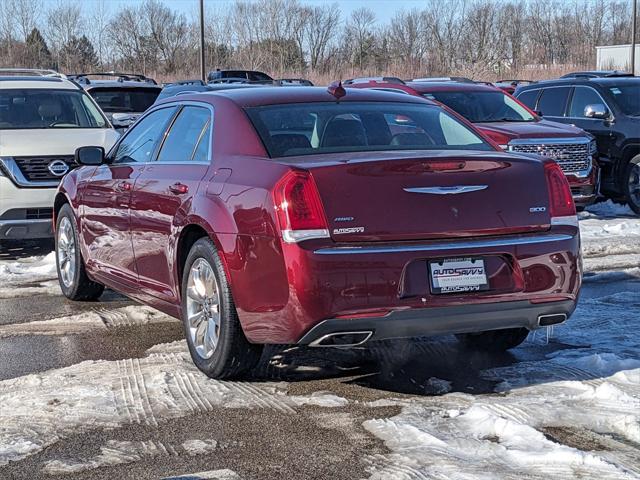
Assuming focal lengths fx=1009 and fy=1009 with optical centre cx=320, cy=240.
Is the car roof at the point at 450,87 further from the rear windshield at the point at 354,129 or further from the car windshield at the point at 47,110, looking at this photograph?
the rear windshield at the point at 354,129

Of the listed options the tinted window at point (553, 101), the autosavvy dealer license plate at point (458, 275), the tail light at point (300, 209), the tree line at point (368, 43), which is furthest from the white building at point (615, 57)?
the tail light at point (300, 209)

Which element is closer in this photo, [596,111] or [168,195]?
[168,195]

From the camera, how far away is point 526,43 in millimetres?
62719

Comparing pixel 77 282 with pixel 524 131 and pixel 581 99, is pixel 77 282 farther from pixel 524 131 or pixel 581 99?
pixel 581 99

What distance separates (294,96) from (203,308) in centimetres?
138

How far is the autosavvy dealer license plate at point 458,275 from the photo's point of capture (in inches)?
190

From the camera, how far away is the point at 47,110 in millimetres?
11641

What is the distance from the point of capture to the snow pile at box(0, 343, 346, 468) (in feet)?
15.3

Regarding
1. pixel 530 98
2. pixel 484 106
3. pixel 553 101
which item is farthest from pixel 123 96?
pixel 553 101

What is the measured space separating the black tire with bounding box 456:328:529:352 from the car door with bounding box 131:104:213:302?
5.99ft

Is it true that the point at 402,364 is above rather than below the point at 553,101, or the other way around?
below

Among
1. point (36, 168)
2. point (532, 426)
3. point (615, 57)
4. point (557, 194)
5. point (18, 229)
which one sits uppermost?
point (615, 57)

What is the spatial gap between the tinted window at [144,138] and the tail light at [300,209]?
6.48ft

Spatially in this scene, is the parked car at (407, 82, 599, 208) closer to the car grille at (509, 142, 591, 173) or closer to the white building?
the car grille at (509, 142, 591, 173)
